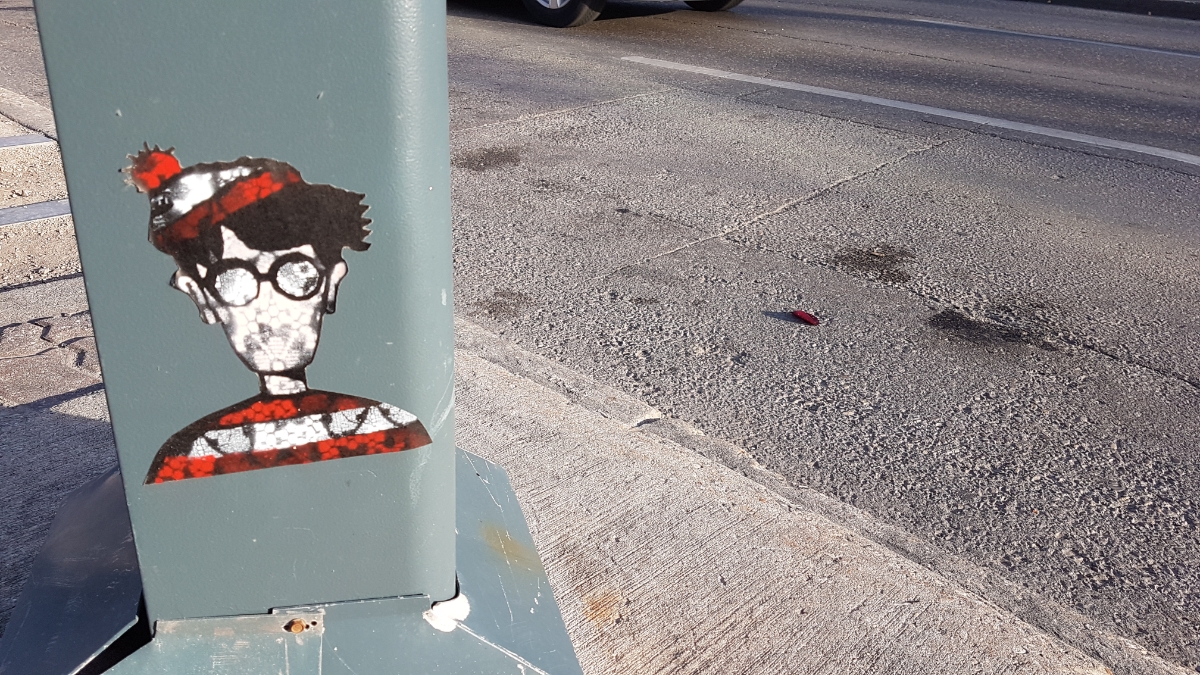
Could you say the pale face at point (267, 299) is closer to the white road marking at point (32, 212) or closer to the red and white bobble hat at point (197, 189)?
the red and white bobble hat at point (197, 189)

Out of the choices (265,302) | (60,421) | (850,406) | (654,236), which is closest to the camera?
(265,302)

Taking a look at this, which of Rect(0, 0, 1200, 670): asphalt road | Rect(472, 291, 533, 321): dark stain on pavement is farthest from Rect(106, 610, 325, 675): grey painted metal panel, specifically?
Rect(472, 291, 533, 321): dark stain on pavement

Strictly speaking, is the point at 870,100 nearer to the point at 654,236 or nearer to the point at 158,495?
the point at 654,236

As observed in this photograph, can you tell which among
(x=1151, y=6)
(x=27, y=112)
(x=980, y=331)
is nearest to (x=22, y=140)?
(x=27, y=112)

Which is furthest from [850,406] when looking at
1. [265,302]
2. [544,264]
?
[265,302]

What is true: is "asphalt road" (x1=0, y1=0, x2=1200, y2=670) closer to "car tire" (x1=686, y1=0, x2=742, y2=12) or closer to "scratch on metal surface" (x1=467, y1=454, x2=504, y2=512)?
"scratch on metal surface" (x1=467, y1=454, x2=504, y2=512)

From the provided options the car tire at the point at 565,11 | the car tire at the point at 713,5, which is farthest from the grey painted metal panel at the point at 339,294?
the car tire at the point at 713,5

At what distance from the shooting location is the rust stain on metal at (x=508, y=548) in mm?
1664

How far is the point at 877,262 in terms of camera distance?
3.95m

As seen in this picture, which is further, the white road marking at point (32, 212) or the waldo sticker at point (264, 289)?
the white road marking at point (32, 212)

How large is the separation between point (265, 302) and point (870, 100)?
611 centimetres

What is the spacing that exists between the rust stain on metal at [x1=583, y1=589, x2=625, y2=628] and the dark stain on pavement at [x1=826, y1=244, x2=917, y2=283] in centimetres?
224

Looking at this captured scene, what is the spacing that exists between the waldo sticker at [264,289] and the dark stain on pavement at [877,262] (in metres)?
2.95

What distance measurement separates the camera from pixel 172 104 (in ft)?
3.32
